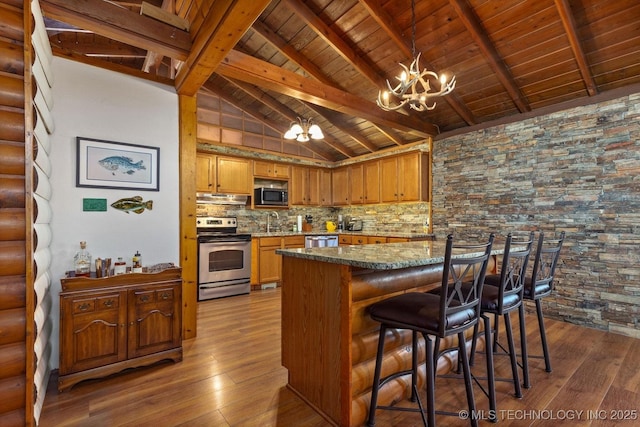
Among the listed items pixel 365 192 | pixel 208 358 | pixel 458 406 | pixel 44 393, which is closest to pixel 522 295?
pixel 458 406

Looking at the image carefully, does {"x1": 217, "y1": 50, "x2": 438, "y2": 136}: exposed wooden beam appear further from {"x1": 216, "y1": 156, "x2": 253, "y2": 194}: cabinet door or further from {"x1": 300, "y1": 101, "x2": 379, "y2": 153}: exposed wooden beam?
{"x1": 216, "y1": 156, "x2": 253, "y2": 194}: cabinet door

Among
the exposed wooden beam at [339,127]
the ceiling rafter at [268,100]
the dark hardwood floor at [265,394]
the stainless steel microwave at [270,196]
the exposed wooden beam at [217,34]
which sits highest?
the ceiling rafter at [268,100]

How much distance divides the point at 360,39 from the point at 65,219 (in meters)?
3.60

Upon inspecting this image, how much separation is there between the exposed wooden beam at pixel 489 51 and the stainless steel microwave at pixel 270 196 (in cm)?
383

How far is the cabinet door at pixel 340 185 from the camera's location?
6.40 metres

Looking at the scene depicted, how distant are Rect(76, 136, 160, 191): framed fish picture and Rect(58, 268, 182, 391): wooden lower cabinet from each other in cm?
87

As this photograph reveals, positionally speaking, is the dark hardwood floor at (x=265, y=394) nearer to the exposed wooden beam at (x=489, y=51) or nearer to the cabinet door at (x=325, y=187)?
the exposed wooden beam at (x=489, y=51)

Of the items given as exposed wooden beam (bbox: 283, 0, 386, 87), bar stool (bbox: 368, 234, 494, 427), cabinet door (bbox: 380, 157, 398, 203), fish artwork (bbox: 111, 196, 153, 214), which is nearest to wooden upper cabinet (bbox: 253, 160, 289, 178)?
cabinet door (bbox: 380, 157, 398, 203)

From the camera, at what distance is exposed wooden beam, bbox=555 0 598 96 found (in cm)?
267

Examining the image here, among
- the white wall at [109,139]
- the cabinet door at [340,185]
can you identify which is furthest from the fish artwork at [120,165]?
the cabinet door at [340,185]

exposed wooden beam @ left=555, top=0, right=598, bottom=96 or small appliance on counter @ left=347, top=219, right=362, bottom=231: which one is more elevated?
exposed wooden beam @ left=555, top=0, right=598, bottom=96

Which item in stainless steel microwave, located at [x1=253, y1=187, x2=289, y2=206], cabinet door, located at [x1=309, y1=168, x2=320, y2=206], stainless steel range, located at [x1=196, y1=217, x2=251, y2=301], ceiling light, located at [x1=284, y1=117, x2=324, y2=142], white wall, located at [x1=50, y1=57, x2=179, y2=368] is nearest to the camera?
white wall, located at [x1=50, y1=57, x2=179, y2=368]

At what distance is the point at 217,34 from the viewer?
82.7 inches

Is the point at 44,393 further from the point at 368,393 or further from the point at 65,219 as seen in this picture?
the point at 368,393
